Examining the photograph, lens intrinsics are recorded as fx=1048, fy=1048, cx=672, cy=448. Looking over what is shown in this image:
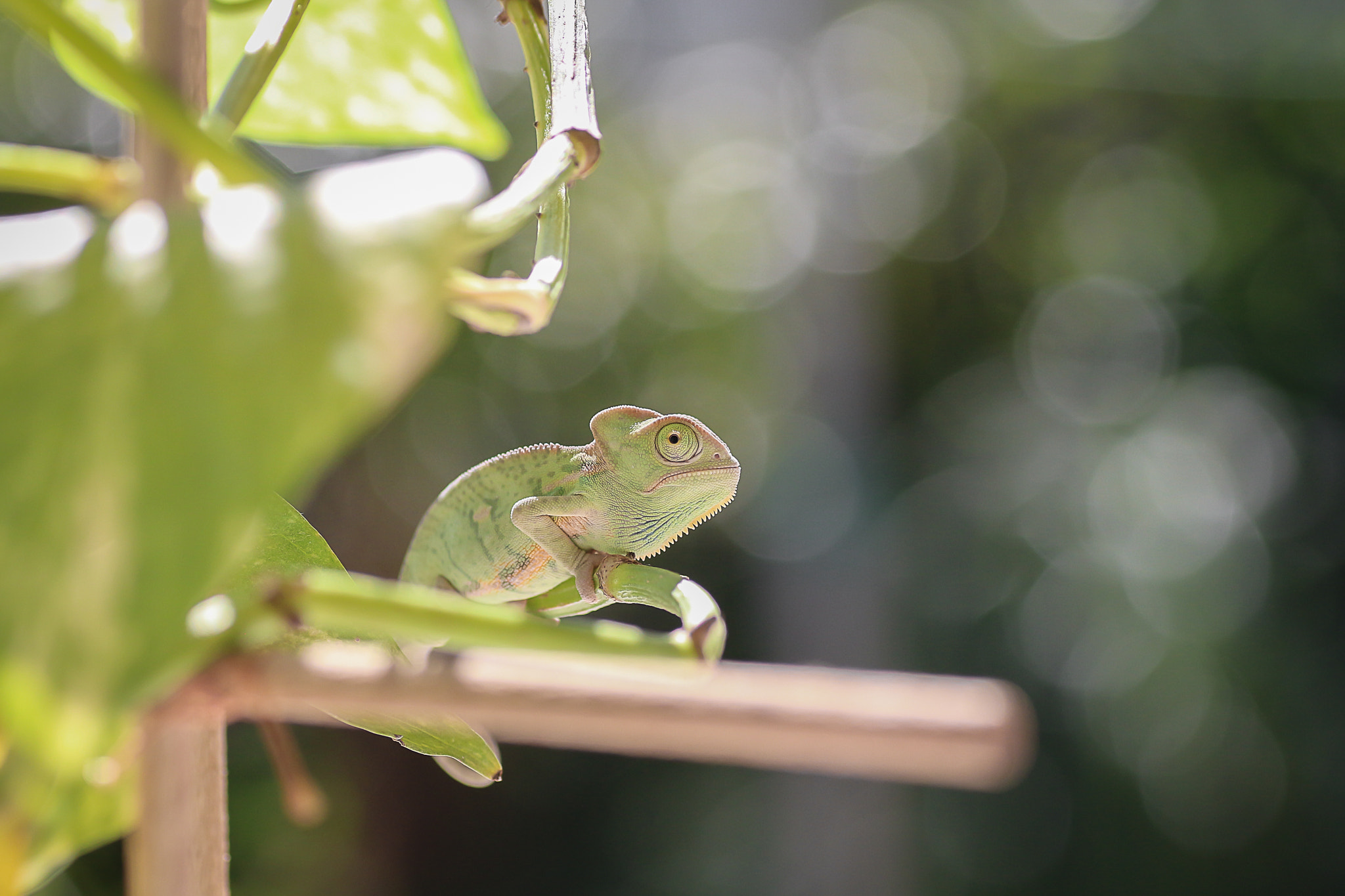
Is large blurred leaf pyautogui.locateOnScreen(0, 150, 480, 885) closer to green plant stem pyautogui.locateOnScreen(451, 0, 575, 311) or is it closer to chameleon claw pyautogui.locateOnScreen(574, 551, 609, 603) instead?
green plant stem pyautogui.locateOnScreen(451, 0, 575, 311)

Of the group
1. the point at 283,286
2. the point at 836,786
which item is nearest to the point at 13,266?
the point at 283,286

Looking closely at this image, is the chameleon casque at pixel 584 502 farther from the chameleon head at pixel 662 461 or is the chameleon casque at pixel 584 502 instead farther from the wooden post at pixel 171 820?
the wooden post at pixel 171 820

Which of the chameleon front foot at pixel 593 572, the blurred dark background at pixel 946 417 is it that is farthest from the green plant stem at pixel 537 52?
the blurred dark background at pixel 946 417

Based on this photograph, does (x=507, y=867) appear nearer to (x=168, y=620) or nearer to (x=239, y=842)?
(x=239, y=842)

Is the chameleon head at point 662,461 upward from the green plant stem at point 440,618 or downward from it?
upward

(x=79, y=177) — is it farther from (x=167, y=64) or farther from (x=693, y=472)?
(x=693, y=472)

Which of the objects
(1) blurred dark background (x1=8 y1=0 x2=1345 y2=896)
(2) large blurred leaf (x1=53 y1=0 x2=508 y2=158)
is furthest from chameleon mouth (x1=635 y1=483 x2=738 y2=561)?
(1) blurred dark background (x1=8 y1=0 x2=1345 y2=896)

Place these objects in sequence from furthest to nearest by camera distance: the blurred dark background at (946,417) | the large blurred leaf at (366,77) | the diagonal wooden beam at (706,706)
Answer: the blurred dark background at (946,417)
the large blurred leaf at (366,77)
the diagonal wooden beam at (706,706)
